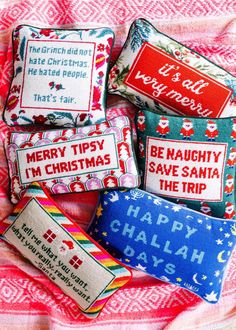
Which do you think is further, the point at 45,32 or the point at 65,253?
the point at 45,32

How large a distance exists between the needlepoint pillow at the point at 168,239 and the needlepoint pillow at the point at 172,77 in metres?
0.25

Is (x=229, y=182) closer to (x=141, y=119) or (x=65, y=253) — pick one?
(x=141, y=119)

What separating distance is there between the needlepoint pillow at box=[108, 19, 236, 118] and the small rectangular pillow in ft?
1.22

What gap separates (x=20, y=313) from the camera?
48.3 inches

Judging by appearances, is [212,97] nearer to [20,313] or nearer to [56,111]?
[56,111]

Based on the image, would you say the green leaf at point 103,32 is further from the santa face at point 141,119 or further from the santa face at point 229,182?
the santa face at point 229,182

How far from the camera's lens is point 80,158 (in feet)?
3.86

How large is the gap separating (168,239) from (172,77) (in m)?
0.40

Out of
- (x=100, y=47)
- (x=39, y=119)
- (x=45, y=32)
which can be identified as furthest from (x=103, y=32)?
(x=39, y=119)

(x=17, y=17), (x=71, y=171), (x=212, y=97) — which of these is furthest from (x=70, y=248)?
(x=17, y=17)

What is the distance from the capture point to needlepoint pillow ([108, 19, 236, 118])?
46.8 inches

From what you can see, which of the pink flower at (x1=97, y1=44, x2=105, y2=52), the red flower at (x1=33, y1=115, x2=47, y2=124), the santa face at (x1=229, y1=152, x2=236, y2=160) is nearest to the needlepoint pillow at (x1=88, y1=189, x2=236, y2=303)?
the santa face at (x1=229, y1=152, x2=236, y2=160)

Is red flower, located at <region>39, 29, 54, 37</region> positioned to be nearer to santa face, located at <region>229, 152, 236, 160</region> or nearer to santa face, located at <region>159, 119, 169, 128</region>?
santa face, located at <region>159, 119, 169, 128</region>

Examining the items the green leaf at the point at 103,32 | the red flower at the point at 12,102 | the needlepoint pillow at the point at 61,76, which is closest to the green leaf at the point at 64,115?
the needlepoint pillow at the point at 61,76
